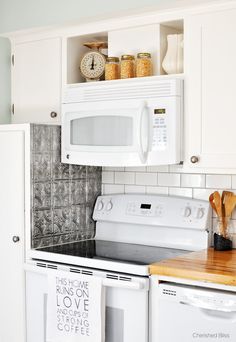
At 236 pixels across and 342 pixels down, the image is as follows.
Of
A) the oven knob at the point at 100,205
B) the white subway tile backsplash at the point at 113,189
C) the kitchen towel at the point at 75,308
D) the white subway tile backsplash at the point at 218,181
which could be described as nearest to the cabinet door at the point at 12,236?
the kitchen towel at the point at 75,308

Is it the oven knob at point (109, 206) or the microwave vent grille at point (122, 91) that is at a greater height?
the microwave vent grille at point (122, 91)

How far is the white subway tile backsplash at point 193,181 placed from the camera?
11.1 feet

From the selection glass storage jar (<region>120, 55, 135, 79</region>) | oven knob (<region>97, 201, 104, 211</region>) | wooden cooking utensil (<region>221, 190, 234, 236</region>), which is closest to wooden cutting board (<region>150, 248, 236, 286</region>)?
wooden cooking utensil (<region>221, 190, 234, 236</region>)

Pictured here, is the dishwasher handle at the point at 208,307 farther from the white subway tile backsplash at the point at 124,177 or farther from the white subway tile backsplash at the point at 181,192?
the white subway tile backsplash at the point at 124,177

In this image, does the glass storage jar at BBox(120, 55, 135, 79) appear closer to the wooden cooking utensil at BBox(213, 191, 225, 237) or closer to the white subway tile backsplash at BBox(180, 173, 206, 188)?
the white subway tile backsplash at BBox(180, 173, 206, 188)

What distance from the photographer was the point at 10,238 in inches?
134

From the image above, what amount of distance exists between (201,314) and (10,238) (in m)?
1.24

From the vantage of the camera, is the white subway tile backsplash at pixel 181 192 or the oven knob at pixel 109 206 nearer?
the white subway tile backsplash at pixel 181 192

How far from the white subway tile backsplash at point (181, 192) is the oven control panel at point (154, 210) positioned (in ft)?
0.15

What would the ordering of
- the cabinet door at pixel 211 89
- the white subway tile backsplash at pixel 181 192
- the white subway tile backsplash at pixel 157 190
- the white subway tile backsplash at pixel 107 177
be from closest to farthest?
1. the cabinet door at pixel 211 89
2. the white subway tile backsplash at pixel 181 192
3. the white subway tile backsplash at pixel 157 190
4. the white subway tile backsplash at pixel 107 177

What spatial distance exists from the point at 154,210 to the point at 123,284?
73 cm

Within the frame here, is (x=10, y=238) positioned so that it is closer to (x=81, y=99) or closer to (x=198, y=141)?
(x=81, y=99)

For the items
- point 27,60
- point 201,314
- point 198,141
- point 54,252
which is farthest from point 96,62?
point 201,314

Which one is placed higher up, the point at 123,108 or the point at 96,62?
the point at 96,62
